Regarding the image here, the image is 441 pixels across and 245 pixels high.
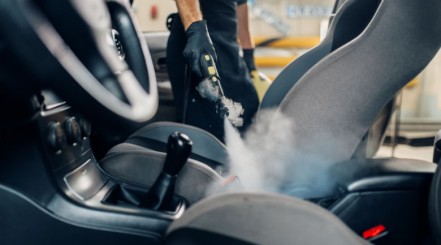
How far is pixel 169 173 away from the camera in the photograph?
0.80m

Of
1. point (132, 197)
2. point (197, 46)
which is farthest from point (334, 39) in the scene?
point (132, 197)

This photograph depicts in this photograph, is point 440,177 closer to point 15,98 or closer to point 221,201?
point 221,201

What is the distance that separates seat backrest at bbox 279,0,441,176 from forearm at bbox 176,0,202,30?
43 centimetres

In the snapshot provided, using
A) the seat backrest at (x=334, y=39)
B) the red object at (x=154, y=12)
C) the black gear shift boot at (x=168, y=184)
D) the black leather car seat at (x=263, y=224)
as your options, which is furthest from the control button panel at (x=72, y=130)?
the red object at (x=154, y=12)

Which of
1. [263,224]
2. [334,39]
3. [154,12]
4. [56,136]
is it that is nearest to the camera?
[263,224]

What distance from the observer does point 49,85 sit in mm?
524

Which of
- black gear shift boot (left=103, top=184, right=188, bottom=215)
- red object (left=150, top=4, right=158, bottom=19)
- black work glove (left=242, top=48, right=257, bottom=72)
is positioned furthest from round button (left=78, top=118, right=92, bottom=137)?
red object (left=150, top=4, right=158, bottom=19)

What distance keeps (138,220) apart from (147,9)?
Result: 148 cm

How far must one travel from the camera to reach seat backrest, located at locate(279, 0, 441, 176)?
81cm

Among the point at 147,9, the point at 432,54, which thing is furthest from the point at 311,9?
the point at 432,54

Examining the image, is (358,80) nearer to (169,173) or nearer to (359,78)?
(359,78)

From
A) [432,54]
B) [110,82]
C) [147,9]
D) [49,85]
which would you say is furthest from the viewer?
[147,9]

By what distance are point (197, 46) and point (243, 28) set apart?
928 millimetres

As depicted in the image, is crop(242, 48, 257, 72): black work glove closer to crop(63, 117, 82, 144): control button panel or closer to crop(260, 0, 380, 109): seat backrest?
crop(260, 0, 380, 109): seat backrest
